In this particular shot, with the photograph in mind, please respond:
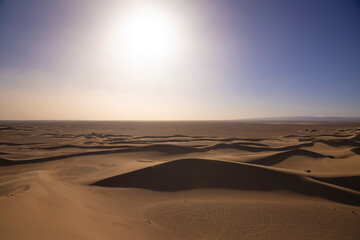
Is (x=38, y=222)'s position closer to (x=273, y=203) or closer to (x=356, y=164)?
(x=273, y=203)

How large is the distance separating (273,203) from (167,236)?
396 centimetres

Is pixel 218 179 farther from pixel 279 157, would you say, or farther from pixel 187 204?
pixel 279 157

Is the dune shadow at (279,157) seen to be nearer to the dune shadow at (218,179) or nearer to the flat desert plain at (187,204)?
the flat desert plain at (187,204)

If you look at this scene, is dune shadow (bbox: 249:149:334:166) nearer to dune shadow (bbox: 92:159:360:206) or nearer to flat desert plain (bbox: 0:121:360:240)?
flat desert plain (bbox: 0:121:360:240)

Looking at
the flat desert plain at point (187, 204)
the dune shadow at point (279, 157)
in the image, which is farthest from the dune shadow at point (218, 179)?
the dune shadow at point (279, 157)

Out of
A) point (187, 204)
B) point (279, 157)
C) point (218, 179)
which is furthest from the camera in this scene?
point (279, 157)

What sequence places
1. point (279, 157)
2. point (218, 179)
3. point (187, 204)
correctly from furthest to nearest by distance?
point (279, 157)
point (218, 179)
point (187, 204)

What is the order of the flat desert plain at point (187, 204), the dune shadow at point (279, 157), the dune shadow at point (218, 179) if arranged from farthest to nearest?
the dune shadow at point (279, 157) < the dune shadow at point (218, 179) < the flat desert plain at point (187, 204)

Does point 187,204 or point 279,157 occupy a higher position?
point 279,157

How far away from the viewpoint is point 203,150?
18234 millimetres

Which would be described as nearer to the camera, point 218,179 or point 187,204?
point 187,204

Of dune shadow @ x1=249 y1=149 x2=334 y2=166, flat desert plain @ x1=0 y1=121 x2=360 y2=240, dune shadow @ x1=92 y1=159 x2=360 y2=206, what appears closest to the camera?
flat desert plain @ x1=0 y1=121 x2=360 y2=240

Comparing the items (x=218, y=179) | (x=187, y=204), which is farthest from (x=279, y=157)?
(x=187, y=204)

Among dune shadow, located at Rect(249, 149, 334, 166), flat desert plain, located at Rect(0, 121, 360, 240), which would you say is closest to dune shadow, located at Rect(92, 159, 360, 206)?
flat desert plain, located at Rect(0, 121, 360, 240)
